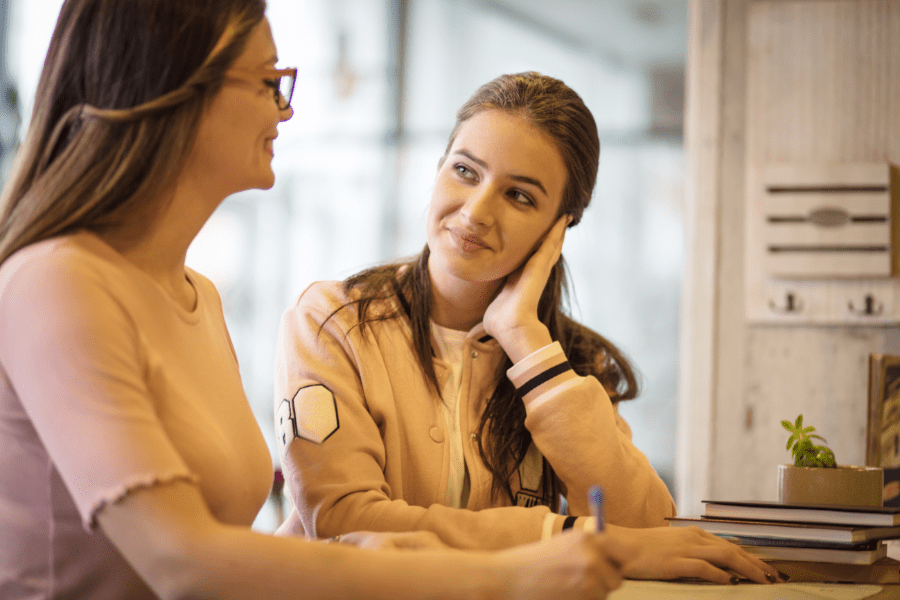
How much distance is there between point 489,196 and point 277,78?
0.55 m

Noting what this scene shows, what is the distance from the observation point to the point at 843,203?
108 inches

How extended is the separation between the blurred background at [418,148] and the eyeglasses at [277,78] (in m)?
2.43

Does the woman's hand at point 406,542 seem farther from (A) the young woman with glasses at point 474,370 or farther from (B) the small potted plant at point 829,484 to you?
(B) the small potted plant at point 829,484

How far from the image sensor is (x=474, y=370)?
5.00ft

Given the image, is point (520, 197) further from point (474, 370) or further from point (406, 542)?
point (406, 542)

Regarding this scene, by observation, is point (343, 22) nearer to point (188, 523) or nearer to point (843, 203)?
point (843, 203)

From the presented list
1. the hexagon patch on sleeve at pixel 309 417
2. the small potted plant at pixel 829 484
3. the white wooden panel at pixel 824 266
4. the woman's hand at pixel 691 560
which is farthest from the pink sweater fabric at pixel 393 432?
the white wooden panel at pixel 824 266

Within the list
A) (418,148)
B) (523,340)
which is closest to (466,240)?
(523,340)

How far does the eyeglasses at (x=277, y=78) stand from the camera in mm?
924

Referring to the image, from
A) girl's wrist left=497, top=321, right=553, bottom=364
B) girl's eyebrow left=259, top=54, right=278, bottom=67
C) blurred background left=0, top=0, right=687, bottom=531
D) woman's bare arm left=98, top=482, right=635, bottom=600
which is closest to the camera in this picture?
woman's bare arm left=98, top=482, right=635, bottom=600

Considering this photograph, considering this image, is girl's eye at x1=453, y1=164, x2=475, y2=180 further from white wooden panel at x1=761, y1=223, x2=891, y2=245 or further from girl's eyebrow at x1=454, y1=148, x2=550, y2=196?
white wooden panel at x1=761, y1=223, x2=891, y2=245

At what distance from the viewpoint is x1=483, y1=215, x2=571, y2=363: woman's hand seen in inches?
56.5

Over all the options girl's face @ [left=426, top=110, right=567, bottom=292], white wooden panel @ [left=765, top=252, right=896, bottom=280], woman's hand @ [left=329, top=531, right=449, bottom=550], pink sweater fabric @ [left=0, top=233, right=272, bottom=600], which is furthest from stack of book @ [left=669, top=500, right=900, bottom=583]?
white wooden panel @ [left=765, top=252, right=896, bottom=280]

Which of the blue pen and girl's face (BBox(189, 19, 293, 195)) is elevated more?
girl's face (BBox(189, 19, 293, 195))
